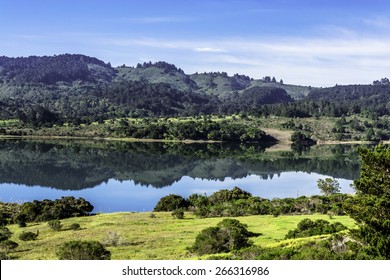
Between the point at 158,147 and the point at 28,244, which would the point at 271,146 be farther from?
the point at 28,244

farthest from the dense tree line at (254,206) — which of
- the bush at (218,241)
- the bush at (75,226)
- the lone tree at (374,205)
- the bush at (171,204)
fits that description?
the lone tree at (374,205)

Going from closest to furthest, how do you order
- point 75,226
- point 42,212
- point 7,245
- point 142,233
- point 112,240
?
point 7,245 < point 112,240 < point 142,233 < point 75,226 < point 42,212

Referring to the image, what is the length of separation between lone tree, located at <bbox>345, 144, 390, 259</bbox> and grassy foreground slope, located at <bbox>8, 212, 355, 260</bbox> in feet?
18.7

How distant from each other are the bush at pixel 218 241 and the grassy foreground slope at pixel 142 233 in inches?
38.2

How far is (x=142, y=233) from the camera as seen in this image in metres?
36.8

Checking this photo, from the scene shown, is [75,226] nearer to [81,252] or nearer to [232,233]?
[81,252]

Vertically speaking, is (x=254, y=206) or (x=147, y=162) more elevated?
(x=254, y=206)

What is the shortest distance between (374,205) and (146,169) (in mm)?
91657

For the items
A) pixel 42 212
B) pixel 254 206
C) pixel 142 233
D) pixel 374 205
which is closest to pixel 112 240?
pixel 142 233

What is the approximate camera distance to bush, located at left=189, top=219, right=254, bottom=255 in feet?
93.7

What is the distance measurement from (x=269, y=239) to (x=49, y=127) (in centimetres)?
17737

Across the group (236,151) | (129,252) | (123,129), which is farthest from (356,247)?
(123,129)

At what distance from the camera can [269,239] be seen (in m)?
32.9

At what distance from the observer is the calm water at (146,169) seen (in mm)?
75375
